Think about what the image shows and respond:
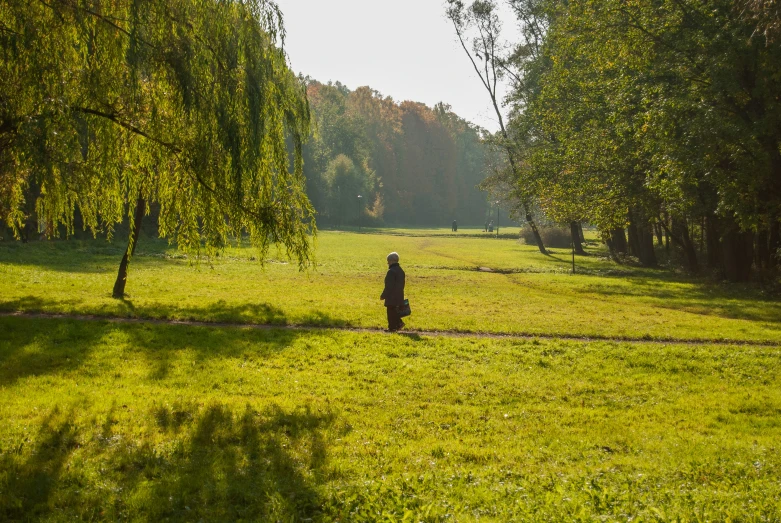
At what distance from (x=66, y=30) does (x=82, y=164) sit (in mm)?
2139

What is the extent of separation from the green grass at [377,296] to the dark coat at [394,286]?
1.54 m

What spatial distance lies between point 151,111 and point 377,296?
41.5 ft

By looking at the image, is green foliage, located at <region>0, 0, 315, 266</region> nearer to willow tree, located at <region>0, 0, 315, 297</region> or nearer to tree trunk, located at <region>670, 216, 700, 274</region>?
willow tree, located at <region>0, 0, 315, 297</region>

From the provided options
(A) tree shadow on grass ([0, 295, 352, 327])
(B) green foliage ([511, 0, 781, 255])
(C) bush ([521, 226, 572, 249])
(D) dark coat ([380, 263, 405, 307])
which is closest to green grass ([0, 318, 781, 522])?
(D) dark coat ([380, 263, 405, 307])

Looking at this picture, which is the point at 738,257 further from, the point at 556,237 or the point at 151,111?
the point at 556,237

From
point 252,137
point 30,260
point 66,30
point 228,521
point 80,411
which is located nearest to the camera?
point 228,521

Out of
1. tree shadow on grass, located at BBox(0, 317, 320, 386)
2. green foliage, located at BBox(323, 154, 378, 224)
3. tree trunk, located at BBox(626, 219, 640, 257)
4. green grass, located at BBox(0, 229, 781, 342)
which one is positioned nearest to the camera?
tree shadow on grass, located at BBox(0, 317, 320, 386)

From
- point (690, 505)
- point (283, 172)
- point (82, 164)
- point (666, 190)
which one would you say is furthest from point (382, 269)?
point (690, 505)

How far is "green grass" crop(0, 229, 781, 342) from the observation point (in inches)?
641

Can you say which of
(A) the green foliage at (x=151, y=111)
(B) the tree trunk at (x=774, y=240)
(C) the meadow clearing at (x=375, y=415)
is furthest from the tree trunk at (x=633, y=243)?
(A) the green foliage at (x=151, y=111)

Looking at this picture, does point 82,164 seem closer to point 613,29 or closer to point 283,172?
point 283,172

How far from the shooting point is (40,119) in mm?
8828

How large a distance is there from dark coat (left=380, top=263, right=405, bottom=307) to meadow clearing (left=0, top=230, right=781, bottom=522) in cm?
85

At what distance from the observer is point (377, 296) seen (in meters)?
22.0
